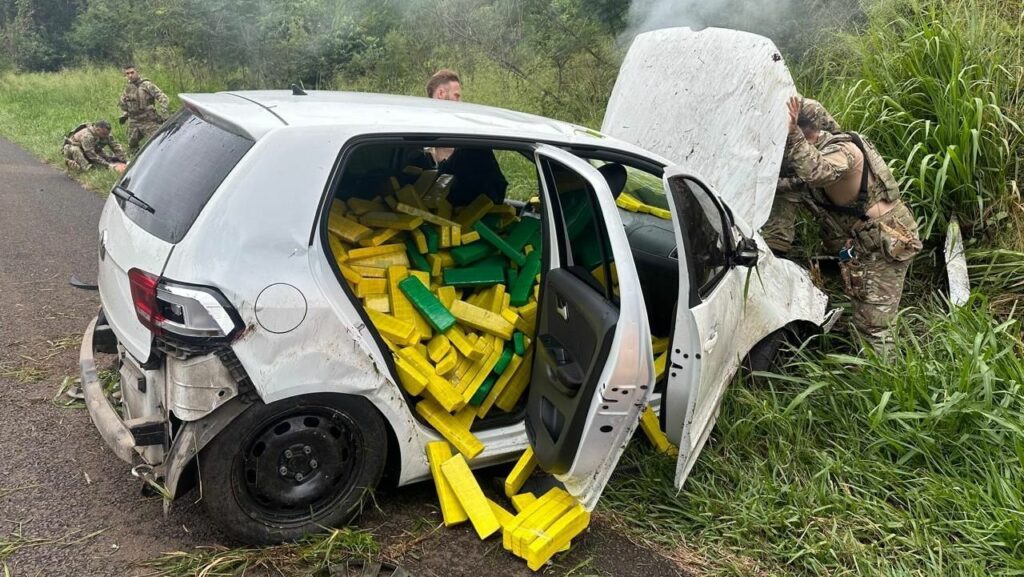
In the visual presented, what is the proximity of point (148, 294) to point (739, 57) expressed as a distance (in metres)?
3.45

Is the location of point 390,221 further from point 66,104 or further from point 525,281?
point 66,104

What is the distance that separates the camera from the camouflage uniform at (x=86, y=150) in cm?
1013

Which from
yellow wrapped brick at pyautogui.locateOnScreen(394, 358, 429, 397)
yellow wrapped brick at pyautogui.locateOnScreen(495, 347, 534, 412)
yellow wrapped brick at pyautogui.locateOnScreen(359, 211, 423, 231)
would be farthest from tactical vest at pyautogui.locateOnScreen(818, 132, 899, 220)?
yellow wrapped brick at pyautogui.locateOnScreen(394, 358, 429, 397)

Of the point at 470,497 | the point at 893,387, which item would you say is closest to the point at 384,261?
the point at 470,497

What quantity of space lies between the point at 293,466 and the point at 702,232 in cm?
193

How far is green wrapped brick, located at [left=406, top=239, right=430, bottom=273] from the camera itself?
3.25m

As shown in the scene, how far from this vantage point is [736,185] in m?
→ 4.19

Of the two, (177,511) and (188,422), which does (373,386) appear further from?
(177,511)

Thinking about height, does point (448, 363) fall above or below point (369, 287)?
below

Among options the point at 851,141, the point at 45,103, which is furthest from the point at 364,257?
the point at 45,103

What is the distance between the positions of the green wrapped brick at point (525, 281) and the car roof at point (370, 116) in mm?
662

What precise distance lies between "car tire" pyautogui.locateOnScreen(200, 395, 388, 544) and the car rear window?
72cm

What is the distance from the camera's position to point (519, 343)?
3238mm

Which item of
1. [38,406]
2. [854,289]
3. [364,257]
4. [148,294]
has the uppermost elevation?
[148,294]
